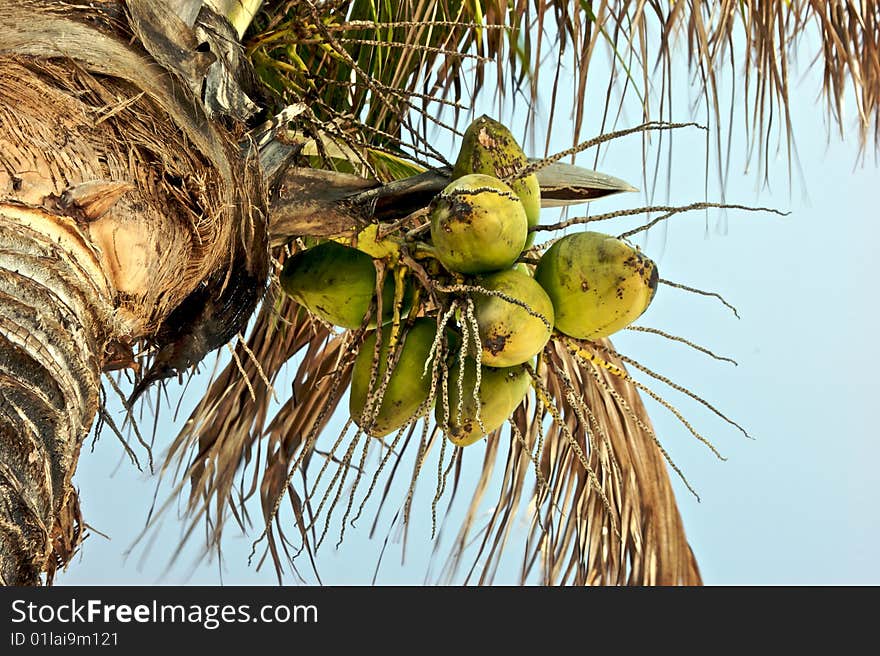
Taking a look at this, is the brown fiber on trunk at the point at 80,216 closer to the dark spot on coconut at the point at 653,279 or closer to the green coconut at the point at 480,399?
the green coconut at the point at 480,399

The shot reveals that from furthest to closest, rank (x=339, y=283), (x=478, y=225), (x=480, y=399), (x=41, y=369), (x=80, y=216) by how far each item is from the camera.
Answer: (x=339, y=283) < (x=480, y=399) < (x=478, y=225) < (x=80, y=216) < (x=41, y=369)

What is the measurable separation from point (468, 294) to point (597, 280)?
0.18 meters

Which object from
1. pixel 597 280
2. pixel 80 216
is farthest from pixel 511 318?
pixel 80 216

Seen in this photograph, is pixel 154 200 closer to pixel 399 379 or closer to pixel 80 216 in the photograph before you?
pixel 80 216

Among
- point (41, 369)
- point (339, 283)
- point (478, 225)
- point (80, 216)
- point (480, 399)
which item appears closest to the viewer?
point (41, 369)

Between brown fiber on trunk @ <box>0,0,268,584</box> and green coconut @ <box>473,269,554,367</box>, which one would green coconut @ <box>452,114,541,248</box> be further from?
brown fiber on trunk @ <box>0,0,268,584</box>

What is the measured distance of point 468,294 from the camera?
1.35m

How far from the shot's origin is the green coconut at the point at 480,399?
1397mm

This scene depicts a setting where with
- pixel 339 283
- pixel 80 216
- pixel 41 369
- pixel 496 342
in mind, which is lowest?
pixel 41 369

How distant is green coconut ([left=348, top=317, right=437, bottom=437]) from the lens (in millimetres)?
1446

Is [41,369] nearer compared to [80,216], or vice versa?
[41,369]

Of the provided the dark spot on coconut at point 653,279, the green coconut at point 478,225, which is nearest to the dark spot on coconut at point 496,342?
the green coconut at point 478,225

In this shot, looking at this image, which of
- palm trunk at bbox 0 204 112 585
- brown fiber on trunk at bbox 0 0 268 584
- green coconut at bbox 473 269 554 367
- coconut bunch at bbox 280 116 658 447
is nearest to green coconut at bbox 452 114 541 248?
coconut bunch at bbox 280 116 658 447

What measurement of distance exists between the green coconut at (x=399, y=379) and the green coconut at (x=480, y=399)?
46 millimetres
